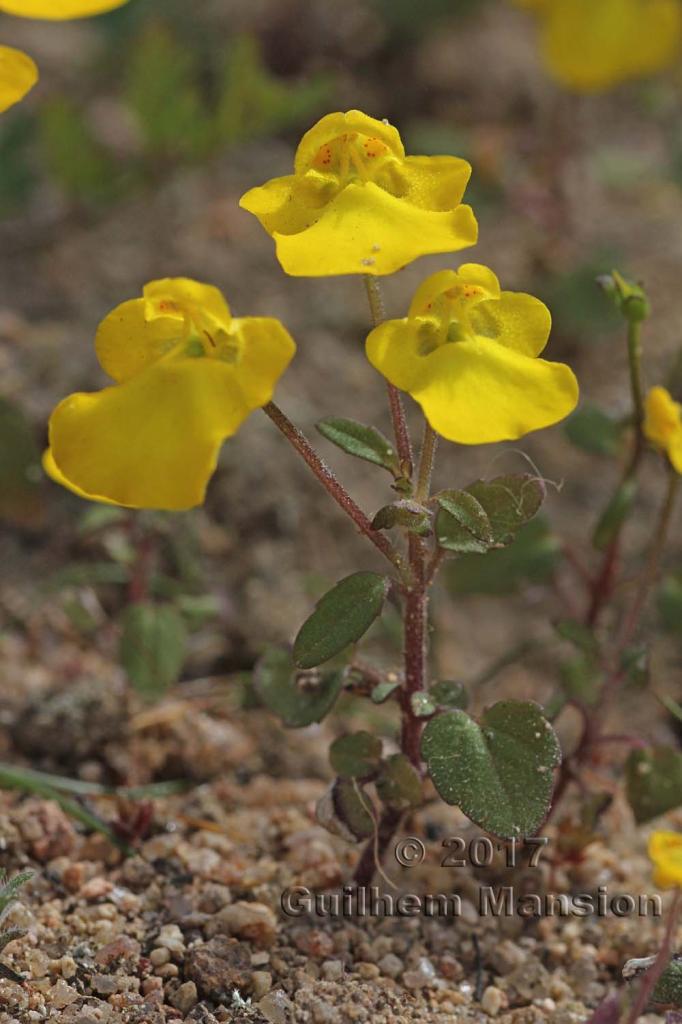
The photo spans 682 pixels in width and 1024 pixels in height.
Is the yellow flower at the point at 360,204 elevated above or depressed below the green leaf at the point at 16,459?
above

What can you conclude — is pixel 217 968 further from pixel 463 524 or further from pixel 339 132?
pixel 339 132

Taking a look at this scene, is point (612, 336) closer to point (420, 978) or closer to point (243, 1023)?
point (420, 978)

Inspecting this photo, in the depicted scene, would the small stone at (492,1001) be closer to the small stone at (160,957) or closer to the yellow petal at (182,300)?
the small stone at (160,957)

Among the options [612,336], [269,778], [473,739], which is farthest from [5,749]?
[612,336]

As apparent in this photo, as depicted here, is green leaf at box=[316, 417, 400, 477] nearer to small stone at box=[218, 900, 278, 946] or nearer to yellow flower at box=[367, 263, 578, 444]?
yellow flower at box=[367, 263, 578, 444]

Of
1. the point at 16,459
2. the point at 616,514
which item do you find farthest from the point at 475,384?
the point at 16,459

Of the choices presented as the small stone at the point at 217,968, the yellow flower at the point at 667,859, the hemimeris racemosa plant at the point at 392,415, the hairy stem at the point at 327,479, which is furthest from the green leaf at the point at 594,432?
the small stone at the point at 217,968
